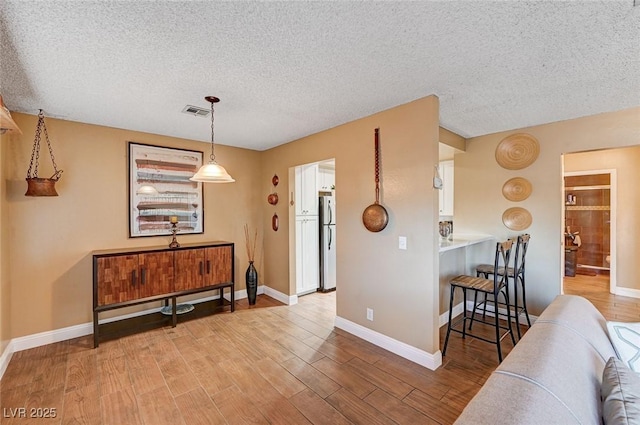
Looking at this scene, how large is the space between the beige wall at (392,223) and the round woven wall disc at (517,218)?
1776mm

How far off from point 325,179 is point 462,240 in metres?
2.56

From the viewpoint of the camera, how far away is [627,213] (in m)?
4.33

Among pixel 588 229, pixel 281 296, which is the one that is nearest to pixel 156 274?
pixel 281 296

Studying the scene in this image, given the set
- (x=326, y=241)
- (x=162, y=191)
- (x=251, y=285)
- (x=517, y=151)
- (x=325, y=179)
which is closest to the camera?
(x=517, y=151)

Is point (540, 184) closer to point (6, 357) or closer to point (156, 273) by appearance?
point (156, 273)

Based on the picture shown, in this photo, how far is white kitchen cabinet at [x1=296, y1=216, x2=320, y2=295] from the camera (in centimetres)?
450

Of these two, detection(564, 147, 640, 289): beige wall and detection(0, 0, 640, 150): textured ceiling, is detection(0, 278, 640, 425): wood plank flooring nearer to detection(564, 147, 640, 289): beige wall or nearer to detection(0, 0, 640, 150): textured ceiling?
detection(0, 0, 640, 150): textured ceiling

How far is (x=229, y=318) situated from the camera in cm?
365

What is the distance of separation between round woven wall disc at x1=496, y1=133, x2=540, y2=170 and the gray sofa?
103 inches

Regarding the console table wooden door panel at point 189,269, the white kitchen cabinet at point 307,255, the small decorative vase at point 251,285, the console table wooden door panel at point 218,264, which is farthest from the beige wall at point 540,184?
the console table wooden door panel at point 189,269

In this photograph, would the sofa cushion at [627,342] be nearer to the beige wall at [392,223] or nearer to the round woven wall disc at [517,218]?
the beige wall at [392,223]

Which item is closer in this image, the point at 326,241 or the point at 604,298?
the point at 604,298

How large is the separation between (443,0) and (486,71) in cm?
95

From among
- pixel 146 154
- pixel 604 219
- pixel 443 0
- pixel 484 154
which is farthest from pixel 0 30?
pixel 604 219
